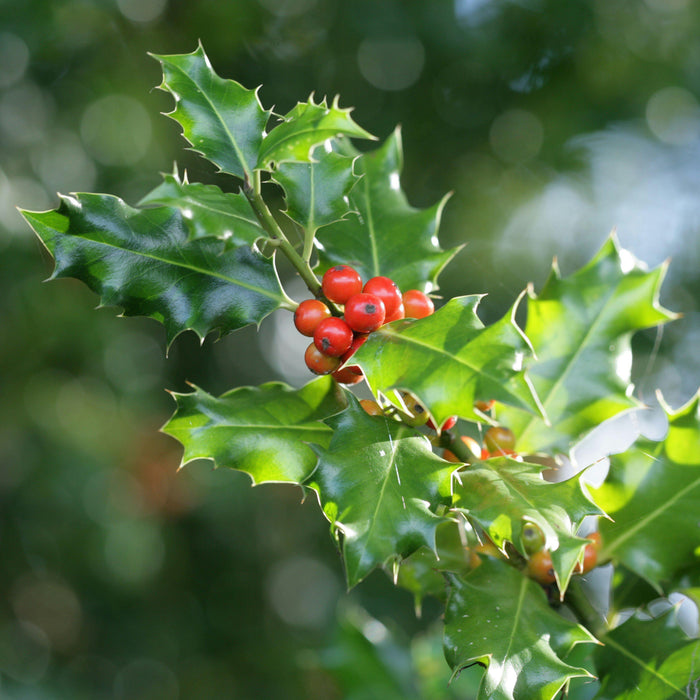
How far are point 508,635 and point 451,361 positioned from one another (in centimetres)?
24

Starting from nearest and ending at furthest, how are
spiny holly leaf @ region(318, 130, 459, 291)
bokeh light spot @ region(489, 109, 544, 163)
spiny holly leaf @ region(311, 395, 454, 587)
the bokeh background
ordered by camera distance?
spiny holly leaf @ region(311, 395, 454, 587), spiny holly leaf @ region(318, 130, 459, 291), the bokeh background, bokeh light spot @ region(489, 109, 544, 163)

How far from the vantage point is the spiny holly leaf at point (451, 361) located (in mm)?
567

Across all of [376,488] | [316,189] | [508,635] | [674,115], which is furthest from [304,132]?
[674,115]

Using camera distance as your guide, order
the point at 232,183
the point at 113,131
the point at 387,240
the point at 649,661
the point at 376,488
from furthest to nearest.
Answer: the point at 113,131 → the point at 232,183 → the point at 387,240 → the point at 649,661 → the point at 376,488

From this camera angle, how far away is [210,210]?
0.58 metres

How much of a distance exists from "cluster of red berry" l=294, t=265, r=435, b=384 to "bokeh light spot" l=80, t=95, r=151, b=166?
172 centimetres

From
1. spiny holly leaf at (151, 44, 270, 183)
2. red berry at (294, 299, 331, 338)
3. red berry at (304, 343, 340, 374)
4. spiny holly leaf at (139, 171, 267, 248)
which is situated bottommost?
red berry at (304, 343, 340, 374)

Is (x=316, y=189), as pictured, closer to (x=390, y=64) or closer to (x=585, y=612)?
(x=585, y=612)

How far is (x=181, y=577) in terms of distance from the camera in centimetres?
253

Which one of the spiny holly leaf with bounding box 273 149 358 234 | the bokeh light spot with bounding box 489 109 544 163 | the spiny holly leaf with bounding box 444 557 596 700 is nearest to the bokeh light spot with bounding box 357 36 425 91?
the bokeh light spot with bounding box 489 109 544 163

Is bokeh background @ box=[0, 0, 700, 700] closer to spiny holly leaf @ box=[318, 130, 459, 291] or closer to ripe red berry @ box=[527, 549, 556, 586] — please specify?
spiny holly leaf @ box=[318, 130, 459, 291]

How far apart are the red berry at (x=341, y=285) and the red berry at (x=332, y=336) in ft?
0.09

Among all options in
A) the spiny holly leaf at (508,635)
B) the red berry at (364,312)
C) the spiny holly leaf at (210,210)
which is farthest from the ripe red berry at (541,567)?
the spiny holly leaf at (210,210)

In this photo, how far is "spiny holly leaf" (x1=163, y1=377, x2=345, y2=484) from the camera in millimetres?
653
